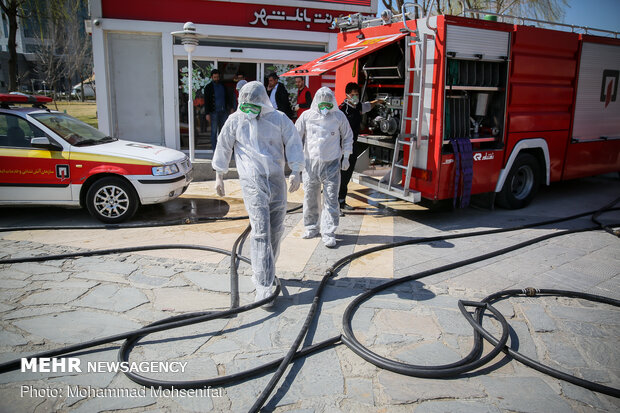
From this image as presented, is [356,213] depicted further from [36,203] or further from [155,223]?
[36,203]

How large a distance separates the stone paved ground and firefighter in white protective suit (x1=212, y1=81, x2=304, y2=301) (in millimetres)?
502

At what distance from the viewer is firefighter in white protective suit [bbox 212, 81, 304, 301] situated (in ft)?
13.9

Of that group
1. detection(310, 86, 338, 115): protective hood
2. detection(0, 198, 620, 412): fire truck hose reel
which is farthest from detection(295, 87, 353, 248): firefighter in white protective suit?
detection(0, 198, 620, 412): fire truck hose reel

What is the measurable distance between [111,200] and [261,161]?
136 inches

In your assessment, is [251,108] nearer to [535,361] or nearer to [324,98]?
[324,98]

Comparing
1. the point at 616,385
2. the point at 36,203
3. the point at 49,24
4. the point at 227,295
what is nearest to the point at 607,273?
the point at 616,385

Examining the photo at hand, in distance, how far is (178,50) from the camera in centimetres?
1127

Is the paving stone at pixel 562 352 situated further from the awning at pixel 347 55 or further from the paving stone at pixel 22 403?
the awning at pixel 347 55

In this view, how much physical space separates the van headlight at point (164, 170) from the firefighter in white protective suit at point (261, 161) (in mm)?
2672

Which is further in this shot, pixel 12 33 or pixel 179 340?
pixel 12 33

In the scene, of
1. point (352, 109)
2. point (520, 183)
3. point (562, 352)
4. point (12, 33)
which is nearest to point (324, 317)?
point (562, 352)

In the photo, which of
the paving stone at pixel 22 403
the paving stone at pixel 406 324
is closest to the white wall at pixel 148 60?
the paving stone at pixel 406 324

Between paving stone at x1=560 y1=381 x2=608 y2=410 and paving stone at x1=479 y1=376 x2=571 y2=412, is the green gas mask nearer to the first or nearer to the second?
paving stone at x1=479 y1=376 x2=571 y2=412

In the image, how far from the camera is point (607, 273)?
5.24 m
